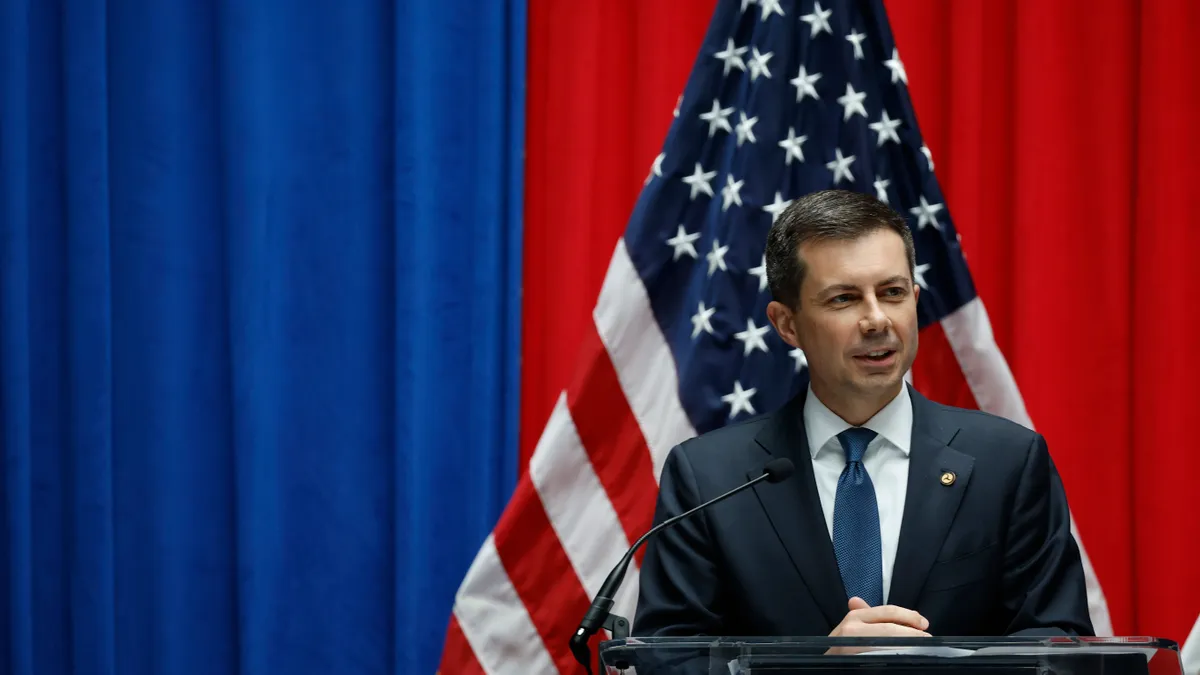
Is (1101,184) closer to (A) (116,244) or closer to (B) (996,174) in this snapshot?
(B) (996,174)

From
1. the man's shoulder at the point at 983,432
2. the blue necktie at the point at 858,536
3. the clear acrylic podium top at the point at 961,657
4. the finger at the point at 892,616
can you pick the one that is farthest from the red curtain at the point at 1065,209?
the clear acrylic podium top at the point at 961,657

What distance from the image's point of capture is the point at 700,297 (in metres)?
3.02

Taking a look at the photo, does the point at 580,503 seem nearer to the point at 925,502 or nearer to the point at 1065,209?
the point at 925,502

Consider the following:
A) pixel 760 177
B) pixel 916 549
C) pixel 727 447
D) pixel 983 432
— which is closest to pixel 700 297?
pixel 760 177

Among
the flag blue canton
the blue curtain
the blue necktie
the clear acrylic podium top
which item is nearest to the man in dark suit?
the blue necktie

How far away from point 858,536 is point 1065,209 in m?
1.41

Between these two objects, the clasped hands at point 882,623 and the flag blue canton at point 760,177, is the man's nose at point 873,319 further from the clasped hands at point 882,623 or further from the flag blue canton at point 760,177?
the flag blue canton at point 760,177

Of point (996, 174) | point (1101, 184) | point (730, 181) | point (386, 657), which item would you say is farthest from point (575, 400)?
point (1101, 184)

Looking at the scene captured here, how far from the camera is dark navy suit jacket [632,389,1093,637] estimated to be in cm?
221

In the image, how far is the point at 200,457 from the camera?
345 centimetres

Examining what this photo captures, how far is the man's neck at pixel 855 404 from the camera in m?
2.36

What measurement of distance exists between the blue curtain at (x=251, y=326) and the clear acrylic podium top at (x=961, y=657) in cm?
197

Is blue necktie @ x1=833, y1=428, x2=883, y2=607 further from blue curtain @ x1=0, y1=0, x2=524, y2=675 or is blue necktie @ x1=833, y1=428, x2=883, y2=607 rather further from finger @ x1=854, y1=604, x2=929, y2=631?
blue curtain @ x1=0, y1=0, x2=524, y2=675

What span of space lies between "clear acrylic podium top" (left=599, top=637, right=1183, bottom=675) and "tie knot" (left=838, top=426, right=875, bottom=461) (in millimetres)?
894
